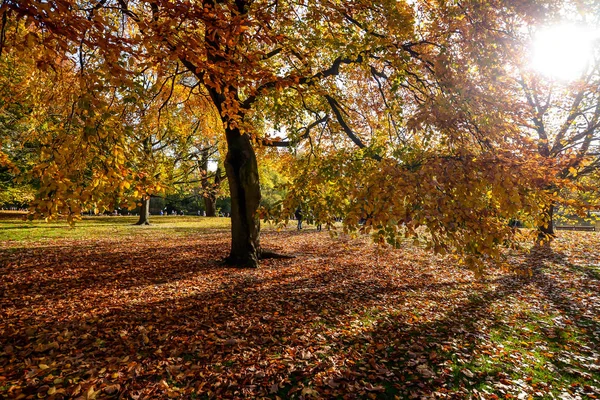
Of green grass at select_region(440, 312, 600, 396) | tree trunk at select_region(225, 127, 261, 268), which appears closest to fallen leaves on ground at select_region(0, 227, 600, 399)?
green grass at select_region(440, 312, 600, 396)

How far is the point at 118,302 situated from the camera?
7168 millimetres

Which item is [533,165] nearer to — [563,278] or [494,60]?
[494,60]

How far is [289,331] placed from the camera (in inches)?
242

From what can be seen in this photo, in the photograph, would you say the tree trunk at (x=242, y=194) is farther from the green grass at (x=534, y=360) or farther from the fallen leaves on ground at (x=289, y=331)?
the green grass at (x=534, y=360)

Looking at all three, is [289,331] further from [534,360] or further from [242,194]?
[242,194]

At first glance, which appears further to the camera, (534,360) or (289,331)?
(289,331)

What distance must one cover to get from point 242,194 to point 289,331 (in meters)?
5.67

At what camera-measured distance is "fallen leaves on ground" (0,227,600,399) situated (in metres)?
4.50

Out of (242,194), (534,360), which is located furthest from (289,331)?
(242,194)

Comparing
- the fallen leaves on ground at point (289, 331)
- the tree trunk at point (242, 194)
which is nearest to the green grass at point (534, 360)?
the fallen leaves on ground at point (289, 331)

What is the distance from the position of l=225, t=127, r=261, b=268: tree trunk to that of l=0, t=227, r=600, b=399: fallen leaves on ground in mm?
720

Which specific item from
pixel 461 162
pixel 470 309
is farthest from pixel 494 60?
pixel 470 309

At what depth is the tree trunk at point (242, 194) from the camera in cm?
1066

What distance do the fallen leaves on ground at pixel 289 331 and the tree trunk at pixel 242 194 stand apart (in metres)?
0.72
